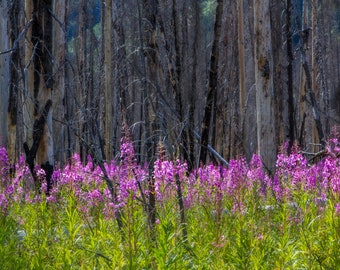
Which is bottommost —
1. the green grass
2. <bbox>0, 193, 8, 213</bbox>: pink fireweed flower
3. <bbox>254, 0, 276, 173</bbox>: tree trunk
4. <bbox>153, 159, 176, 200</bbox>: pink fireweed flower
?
the green grass

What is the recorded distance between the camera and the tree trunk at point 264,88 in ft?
32.4

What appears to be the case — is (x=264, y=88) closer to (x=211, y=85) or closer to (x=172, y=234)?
(x=211, y=85)

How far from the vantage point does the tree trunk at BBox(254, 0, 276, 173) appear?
988 cm

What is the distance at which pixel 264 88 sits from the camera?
997 cm

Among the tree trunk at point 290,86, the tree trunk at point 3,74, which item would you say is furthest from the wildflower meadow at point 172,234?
the tree trunk at point 290,86

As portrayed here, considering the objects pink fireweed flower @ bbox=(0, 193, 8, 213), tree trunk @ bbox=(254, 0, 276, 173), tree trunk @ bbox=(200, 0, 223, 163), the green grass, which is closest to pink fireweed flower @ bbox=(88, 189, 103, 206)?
the green grass

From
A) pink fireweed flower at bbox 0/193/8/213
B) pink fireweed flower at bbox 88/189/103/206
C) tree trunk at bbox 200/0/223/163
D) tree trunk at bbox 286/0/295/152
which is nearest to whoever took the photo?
pink fireweed flower at bbox 0/193/8/213

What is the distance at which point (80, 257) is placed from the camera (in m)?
5.44

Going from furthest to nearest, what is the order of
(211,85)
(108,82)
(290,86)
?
(290,86) < (108,82) < (211,85)

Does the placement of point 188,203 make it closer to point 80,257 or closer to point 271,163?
point 80,257

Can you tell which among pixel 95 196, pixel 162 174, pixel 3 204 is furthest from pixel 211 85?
pixel 162 174

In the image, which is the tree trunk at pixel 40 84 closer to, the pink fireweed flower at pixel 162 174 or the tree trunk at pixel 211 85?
the tree trunk at pixel 211 85

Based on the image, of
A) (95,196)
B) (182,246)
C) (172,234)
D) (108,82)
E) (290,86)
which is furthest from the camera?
(290,86)

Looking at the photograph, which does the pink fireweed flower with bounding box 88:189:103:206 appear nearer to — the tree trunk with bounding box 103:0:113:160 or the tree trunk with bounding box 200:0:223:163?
the tree trunk with bounding box 200:0:223:163
